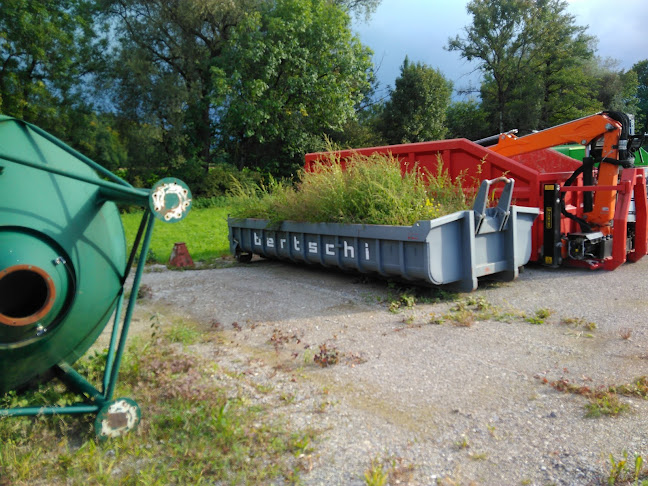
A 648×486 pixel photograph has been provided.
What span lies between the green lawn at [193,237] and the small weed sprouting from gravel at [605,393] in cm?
721

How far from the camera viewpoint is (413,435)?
342 centimetres

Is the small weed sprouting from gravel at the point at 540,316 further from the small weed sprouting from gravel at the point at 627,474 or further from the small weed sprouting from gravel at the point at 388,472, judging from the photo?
the small weed sprouting from gravel at the point at 388,472

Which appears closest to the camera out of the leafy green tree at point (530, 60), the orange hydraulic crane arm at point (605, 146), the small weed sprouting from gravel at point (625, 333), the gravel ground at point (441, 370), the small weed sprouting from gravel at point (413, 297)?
the gravel ground at point (441, 370)

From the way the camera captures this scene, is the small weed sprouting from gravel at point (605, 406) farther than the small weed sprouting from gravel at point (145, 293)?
No

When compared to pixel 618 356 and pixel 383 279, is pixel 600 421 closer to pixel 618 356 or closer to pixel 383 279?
pixel 618 356

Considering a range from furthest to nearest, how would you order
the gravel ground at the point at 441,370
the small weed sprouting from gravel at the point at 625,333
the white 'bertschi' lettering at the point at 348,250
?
1. the white 'bertschi' lettering at the point at 348,250
2. the small weed sprouting from gravel at the point at 625,333
3. the gravel ground at the point at 441,370

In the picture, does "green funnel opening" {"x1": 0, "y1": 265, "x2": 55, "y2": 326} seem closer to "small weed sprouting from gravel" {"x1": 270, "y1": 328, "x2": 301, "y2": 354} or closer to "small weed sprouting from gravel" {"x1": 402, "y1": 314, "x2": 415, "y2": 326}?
"small weed sprouting from gravel" {"x1": 270, "y1": 328, "x2": 301, "y2": 354}

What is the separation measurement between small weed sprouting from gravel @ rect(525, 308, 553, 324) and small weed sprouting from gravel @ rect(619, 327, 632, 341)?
691 millimetres

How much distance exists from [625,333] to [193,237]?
400 inches

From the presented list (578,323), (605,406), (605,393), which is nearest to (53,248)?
(605,406)

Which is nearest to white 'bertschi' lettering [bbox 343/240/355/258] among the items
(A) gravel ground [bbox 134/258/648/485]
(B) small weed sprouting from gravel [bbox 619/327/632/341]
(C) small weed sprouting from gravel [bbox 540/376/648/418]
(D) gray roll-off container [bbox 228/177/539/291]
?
(D) gray roll-off container [bbox 228/177/539/291]

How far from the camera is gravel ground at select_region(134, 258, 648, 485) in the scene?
3.13 metres

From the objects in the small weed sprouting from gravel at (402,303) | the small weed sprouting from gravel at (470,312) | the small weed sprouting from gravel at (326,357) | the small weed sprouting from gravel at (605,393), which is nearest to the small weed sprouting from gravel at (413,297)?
the small weed sprouting from gravel at (402,303)

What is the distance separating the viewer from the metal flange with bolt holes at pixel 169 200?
9.77ft
